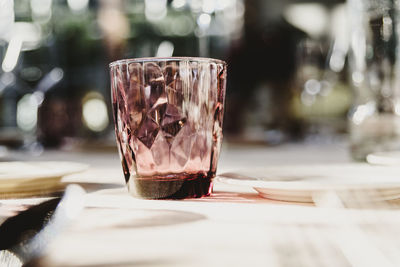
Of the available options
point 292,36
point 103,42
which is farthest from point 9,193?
point 103,42

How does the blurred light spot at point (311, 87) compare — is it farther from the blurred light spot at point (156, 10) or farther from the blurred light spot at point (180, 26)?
the blurred light spot at point (156, 10)

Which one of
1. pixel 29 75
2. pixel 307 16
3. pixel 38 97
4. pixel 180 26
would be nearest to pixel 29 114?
pixel 29 75

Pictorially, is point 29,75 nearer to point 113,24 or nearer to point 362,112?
point 362,112

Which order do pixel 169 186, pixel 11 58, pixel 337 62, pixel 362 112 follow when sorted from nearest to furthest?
pixel 169 186
pixel 362 112
pixel 337 62
pixel 11 58

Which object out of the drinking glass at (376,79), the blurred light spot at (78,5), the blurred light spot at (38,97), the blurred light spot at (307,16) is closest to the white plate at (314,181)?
the drinking glass at (376,79)

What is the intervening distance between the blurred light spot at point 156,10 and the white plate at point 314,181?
445 centimetres

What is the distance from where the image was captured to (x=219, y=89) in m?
0.38

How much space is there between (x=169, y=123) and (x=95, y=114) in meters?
1.81

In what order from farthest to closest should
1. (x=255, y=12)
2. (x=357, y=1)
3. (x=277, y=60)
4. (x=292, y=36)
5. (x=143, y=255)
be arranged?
(x=255, y=12), (x=292, y=36), (x=277, y=60), (x=357, y=1), (x=143, y=255)

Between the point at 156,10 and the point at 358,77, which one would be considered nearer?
the point at 358,77

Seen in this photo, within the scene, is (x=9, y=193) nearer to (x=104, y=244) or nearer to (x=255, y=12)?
(x=104, y=244)

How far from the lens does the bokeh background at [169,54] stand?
1.35 metres

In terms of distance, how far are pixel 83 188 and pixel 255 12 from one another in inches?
171

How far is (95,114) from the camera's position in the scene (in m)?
2.11
